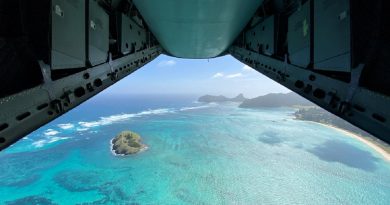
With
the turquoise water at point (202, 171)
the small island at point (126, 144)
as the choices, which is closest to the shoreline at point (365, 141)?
the turquoise water at point (202, 171)

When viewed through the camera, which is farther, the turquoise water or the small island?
the small island

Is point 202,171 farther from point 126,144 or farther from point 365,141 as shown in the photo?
point 365,141

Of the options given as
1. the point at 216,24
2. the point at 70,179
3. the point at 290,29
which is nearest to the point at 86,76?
the point at 216,24

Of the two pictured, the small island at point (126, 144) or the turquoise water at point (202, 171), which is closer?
the turquoise water at point (202, 171)

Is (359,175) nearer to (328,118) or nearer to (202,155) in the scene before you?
(202,155)

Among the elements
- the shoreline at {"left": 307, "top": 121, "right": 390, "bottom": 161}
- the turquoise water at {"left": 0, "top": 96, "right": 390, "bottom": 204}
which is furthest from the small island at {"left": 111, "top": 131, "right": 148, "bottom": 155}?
the shoreline at {"left": 307, "top": 121, "right": 390, "bottom": 161}

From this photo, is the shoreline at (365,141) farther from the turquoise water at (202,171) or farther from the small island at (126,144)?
the small island at (126,144)

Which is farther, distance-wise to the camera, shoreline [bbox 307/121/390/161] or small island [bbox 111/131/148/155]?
small island [bbox 111/131/148/155]

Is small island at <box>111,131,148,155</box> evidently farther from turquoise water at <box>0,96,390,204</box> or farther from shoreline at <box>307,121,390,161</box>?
shoreline at <box>307,121,390,161</box>

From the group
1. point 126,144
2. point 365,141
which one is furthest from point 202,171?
point 365,141

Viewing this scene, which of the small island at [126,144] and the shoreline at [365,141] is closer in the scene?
the shoreline at [365,141]
